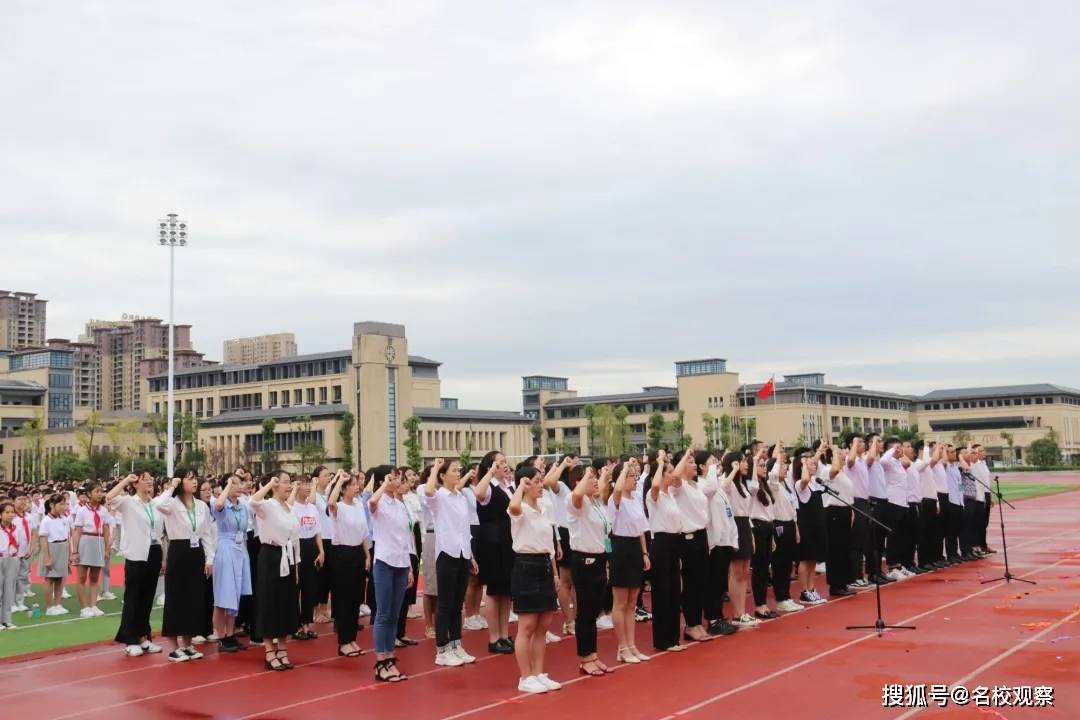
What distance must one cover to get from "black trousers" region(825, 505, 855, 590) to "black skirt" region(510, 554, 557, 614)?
550 cm

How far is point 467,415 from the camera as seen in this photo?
93.6m

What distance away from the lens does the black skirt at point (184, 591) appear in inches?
396

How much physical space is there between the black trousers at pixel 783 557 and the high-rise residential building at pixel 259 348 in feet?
369

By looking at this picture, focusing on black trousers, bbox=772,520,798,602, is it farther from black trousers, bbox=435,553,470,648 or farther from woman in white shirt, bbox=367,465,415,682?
woman in white shirt, bbox=367,465,415,682

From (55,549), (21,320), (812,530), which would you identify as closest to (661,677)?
(812,530)

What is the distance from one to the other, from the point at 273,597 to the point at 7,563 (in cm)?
568

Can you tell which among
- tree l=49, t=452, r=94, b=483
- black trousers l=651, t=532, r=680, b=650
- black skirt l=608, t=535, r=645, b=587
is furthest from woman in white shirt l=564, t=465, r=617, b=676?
tree l=49, t=452, r=94, b=483

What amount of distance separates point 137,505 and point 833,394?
99771mm

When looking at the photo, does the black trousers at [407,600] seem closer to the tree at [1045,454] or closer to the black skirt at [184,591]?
the black skirt at [184,591]

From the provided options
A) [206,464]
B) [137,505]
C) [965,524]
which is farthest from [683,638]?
[206,464]

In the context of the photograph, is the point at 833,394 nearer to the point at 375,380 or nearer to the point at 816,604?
the point at 375,380

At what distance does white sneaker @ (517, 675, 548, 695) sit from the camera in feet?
26.2

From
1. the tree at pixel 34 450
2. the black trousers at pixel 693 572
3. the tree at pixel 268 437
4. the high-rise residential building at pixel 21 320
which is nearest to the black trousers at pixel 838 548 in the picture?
the black trousers at pixel 693 572

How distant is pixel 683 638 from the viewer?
1004cm
